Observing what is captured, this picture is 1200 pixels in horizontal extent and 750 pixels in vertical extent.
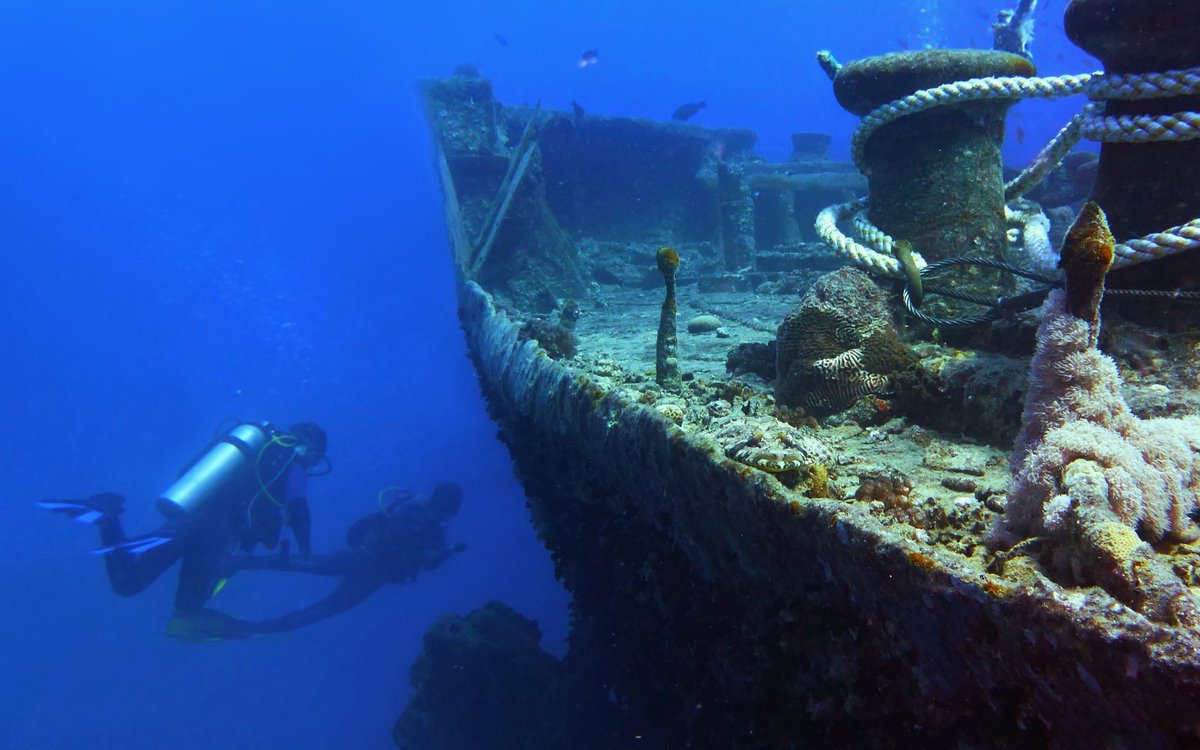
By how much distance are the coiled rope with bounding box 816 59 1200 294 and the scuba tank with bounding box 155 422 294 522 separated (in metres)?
12.0

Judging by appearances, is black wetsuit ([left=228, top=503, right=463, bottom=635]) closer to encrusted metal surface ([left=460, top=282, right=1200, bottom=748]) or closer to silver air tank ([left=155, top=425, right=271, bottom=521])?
silver air tank ([left=155, top=425, right=271, bottom=521])

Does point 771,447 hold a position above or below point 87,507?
above

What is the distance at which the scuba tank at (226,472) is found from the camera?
11.0 metres

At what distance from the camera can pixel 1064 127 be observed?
321cm

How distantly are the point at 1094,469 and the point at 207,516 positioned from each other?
13.4 metres

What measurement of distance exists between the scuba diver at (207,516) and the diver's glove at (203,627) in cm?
3

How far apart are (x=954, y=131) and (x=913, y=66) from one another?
0.45 m

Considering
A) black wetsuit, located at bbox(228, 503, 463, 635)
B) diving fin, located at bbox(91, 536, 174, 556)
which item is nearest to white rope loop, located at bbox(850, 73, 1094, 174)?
black wetsuit, located at bbox(228, 503, 463, 635)


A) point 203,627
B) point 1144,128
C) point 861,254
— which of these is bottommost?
point 203,627

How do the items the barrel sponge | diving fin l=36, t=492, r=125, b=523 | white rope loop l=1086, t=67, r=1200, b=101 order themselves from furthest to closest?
diving fin l=36, t=492, r=125, b=523 < white rope loop l=1086, t=67, r=1200, b=101 < the barrel sponge

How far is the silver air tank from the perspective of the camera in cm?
1095

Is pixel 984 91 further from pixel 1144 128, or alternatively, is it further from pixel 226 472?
pixel 226 472

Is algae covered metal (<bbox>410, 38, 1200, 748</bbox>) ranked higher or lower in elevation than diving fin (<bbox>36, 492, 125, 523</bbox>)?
higher

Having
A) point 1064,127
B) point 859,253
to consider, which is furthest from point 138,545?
point 1064,127
